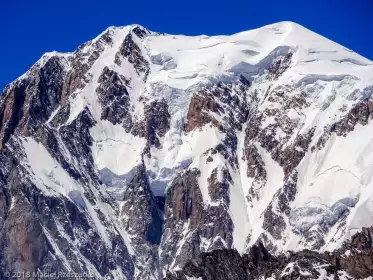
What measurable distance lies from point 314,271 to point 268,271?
477 inches

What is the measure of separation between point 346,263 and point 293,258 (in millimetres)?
8966

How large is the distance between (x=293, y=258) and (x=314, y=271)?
39.6ft

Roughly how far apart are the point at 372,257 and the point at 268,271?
1587cm

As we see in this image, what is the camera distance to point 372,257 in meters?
196

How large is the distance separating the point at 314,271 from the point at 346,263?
29.2ft

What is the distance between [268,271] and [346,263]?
12.1 meters

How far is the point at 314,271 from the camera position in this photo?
186625 mm

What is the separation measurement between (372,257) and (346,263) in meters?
4.97

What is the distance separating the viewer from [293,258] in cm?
19850

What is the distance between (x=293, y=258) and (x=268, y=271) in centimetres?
455

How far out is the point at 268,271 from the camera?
647 ft

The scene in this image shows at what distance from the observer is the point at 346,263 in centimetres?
19362
